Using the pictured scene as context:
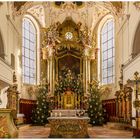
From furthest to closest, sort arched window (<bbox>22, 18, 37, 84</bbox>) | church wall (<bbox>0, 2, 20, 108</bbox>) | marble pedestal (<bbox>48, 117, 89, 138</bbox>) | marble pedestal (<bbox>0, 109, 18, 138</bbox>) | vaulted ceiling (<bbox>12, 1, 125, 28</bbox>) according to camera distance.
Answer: vaulted ceiling (<bbox>12, 1, 125, 28</bbox>) < arched window (<bbox>22, 18, 37, 84</bbox>) < church wall (<bbox>0, 2, 20, 108</bbox>) < marble pedestal (<bbox>48, 117, 89, 138</bbox>) < marble pedestal (<bbox>0, 109, 18, 138</bbox>)

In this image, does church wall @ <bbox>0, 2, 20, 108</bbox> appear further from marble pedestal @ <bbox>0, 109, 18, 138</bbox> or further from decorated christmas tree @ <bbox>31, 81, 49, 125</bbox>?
marble pedestal @ <bbox>0, 109, 18, 138</bbox>

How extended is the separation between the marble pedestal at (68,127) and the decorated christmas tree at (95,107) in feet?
25.6

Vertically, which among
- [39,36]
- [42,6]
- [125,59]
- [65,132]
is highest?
[42,6]

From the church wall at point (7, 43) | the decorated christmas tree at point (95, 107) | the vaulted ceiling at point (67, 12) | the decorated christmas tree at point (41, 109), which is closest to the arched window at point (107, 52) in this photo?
the vaulted ceiling at point (67, 12)

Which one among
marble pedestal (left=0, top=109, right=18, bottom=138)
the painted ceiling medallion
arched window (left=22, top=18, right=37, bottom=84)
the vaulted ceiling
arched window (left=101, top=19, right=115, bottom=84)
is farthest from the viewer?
the painted ceiling medallion

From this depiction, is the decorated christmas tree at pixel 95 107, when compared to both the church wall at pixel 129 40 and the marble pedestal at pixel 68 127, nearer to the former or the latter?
the church wall at pixel 129 40

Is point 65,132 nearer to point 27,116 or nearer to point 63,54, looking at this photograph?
→ point 27,116

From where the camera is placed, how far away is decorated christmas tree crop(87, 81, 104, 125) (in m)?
20.4

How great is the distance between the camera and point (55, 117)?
1275 cm

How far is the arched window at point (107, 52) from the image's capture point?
22250mm

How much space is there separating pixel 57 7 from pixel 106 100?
6.77m

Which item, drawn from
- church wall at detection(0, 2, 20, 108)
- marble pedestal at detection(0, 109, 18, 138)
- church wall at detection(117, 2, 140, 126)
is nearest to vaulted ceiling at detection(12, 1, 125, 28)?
church wall at detection(117, 2, 140, 126)

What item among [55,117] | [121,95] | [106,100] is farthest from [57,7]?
[55,117]

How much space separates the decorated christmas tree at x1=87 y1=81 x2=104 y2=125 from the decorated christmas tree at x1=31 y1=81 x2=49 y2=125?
2.47 meters
